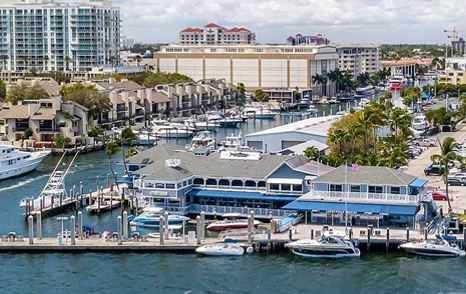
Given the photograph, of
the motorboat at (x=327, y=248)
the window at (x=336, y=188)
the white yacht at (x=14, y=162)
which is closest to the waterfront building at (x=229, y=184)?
the window at (x=336, y=188)

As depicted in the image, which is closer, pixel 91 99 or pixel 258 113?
pixel 91 99

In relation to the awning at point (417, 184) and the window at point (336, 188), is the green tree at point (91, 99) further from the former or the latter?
the awning at point (417, 184)

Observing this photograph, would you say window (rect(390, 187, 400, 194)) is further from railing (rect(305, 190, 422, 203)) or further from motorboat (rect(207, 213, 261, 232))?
motorboat (rect(207, 213, 261, 232))

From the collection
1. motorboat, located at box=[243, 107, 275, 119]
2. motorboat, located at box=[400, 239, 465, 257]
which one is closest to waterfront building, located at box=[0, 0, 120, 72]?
motorboat, located at box=[243, 107, 275, 119]

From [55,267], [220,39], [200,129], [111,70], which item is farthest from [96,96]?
[220,39]

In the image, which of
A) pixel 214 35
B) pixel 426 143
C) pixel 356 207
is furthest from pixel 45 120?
pixel 214 35

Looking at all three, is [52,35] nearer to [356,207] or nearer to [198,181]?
[198,181]

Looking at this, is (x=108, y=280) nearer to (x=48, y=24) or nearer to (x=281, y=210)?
(x=281, y=210)
